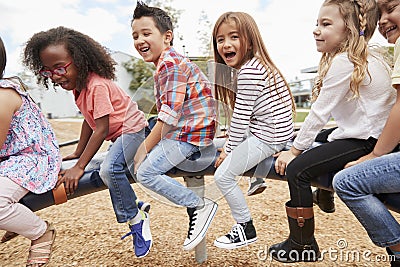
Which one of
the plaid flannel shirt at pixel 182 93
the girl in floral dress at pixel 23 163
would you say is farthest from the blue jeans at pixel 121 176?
the plaid flannel shirt at pixel 182 93

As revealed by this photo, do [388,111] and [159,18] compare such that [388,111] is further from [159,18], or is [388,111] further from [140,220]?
[140,220]

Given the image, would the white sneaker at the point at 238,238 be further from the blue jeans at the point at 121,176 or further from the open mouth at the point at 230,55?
the open mouth at the point at 230,55

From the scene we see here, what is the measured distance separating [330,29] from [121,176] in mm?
1587

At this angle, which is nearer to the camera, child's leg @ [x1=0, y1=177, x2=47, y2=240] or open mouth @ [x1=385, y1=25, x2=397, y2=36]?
open mouth @ [x1=385, y1=25, x2=397, y2=36]

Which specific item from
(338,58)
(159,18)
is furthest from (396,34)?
(159,18)

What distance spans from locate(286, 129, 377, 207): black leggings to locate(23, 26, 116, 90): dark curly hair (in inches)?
57.3

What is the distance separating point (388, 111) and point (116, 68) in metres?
1.89

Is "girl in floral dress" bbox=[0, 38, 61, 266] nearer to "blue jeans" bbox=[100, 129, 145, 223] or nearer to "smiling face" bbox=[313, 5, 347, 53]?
"blue jeans" bbox=[100, 129, 145, 223]

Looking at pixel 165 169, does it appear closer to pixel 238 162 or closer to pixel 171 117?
pixel 171 117

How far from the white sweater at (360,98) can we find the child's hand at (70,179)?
157 cm

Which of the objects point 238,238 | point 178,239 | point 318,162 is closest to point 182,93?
point 318,162

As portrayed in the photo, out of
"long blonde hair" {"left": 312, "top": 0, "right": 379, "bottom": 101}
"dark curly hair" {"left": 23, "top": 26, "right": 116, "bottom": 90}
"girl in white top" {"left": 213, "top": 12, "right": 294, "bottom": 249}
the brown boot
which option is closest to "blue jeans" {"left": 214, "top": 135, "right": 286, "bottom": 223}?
"girl in white top" {"left": 213, "top": 12, "right": 294, "bottom": 249}

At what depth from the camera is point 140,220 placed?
2717mm

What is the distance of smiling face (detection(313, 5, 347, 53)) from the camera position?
6.87 ft
